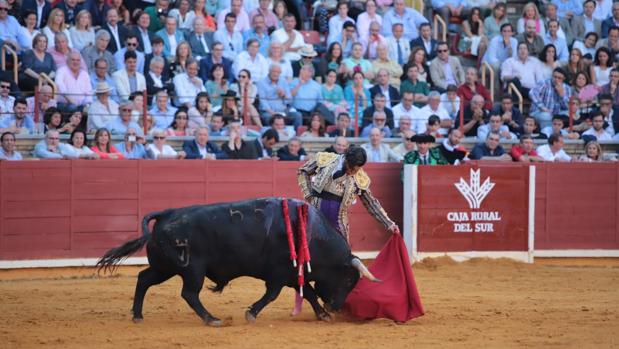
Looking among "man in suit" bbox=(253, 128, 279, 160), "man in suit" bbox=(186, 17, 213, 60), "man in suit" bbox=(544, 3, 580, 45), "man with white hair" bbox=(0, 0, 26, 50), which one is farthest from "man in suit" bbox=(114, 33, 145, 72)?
"man in suit" bbox=(544, 3, 580, 45)

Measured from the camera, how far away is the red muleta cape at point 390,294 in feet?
25.3

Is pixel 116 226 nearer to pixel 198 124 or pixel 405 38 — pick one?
pixel 198 124

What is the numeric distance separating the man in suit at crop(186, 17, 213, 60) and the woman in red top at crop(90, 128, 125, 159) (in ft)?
8.49

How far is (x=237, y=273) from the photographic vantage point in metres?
7.43

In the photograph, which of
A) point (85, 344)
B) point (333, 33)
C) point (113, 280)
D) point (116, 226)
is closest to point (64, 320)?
point (85, 344)

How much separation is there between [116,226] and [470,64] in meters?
6.72

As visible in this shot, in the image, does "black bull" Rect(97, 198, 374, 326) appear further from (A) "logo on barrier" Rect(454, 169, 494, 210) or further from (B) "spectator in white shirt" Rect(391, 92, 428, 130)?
(B) "spectator in white shirt" Rect(391, 92, 428, 130)

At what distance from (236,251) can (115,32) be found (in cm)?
662

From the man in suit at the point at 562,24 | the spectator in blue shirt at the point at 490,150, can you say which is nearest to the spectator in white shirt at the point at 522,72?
the man in suit at the point at 562,24

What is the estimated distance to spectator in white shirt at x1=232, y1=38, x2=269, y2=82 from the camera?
13.8 m

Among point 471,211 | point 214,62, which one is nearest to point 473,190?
point 471,211

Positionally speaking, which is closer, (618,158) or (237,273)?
(237,273)

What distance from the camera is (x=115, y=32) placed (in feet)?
43.6

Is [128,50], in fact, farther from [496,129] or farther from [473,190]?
[496,129]
